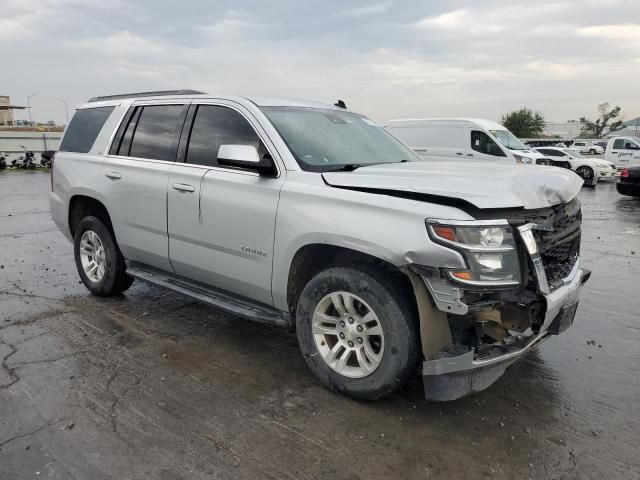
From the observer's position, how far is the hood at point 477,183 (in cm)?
295

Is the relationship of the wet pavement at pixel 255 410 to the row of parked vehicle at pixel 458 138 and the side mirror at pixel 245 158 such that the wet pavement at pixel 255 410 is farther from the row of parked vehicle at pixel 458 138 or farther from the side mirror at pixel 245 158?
the row of parked vehicle at pixel 458 138

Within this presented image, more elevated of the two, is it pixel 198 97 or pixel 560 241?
pixel 198 97

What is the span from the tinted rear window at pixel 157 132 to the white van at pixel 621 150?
81.0 feet

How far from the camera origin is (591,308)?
5.38 m

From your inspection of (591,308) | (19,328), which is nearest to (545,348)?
(591,308)

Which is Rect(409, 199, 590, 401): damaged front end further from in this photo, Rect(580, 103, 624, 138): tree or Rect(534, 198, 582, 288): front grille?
Rect(580, 103, 624, 138): tree

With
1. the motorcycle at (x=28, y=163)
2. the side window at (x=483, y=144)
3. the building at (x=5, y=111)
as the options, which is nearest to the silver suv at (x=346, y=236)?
the side window at (x=483, y=144)

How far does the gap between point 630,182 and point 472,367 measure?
1508cm

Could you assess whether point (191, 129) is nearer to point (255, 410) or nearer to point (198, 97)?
point (198, 97)

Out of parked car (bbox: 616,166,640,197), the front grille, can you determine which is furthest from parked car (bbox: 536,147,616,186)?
the front grille

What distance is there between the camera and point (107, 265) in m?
5.20

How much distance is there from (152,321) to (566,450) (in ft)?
11.5

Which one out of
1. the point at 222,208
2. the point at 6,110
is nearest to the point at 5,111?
the point at 6,110

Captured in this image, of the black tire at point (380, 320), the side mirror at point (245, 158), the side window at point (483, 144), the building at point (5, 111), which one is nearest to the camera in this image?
the black tire at point (380, 320)
